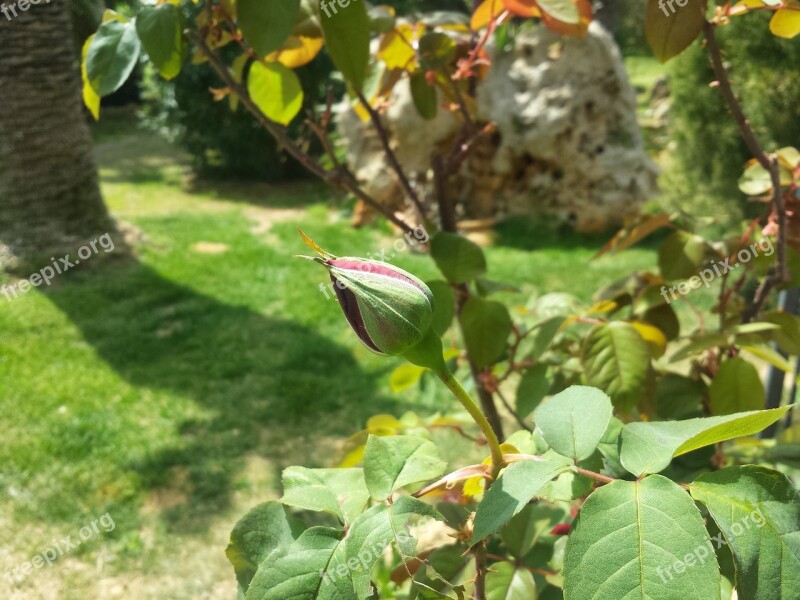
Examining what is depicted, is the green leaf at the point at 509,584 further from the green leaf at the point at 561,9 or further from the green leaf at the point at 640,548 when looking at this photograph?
the green leaf at the point at 561,9

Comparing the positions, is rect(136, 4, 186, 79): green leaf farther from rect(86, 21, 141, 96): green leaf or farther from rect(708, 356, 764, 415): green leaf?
rect(708, 356, 764, 415): green leaf

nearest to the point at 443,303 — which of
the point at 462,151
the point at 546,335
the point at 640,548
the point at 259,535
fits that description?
the point at 546,335

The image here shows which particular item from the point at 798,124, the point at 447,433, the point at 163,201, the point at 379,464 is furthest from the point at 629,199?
the point at 379,464

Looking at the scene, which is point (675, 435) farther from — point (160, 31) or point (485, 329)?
point (160, 31)

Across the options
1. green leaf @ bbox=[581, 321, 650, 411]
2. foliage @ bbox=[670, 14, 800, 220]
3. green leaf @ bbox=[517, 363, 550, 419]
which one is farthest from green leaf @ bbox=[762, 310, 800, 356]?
foliage @ bbox=[670, 14, 800, 220]

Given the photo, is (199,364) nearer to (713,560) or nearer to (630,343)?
(630,343)
